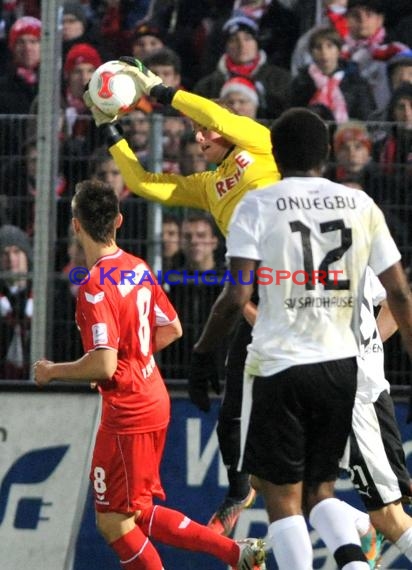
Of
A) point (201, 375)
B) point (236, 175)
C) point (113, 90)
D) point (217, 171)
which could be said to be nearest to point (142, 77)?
point (113, 90)

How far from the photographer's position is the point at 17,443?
24.8ft

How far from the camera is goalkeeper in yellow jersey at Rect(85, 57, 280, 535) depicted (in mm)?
6762

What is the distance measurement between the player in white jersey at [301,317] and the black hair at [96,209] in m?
1.27

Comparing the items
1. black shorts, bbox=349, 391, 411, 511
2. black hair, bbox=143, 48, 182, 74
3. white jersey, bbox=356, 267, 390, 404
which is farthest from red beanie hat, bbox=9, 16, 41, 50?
black shorts, bbox=349, 391, 411, 511

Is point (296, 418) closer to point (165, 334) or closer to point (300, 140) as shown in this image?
point (300, 140)

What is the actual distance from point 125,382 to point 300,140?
1.81 meters

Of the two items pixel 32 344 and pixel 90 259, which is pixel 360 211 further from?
pixel 32 344

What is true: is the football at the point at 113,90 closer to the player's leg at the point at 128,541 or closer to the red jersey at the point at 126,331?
the red jersey at the point at 126,331

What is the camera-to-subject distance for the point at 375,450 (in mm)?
6250

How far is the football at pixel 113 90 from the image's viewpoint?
693 cm

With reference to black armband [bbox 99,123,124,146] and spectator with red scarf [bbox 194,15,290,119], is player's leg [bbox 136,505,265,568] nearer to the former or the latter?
black armband [bbox 99,123,124,146]

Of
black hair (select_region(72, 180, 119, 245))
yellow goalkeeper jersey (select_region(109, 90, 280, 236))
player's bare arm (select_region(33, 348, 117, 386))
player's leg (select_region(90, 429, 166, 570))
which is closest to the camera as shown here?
player's bare arm (select_region(33, 348, 117, 386))

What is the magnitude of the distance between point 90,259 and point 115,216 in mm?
236

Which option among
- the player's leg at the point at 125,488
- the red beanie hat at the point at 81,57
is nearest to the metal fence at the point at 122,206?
the player's leg at the point at 125,488
